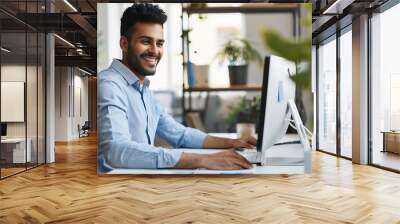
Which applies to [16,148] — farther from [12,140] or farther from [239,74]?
[239,74]

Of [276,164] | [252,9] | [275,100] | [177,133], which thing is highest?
[252,9]

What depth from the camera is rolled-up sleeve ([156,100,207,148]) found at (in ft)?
18.7

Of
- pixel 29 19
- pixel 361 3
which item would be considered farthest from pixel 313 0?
pixel 29 19

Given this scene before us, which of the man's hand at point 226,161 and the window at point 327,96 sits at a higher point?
the window at point 327,96

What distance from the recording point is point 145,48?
18.4 feet

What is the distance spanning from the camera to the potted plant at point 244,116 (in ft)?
18.5

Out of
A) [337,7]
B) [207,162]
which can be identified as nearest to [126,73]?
[207,162]

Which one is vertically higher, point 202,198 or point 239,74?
point 239,74

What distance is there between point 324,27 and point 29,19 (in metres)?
5.65

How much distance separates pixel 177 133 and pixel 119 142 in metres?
0.77

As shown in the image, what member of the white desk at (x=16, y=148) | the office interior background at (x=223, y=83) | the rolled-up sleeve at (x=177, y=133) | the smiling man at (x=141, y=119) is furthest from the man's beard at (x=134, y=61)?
the white desk at (x=16, y=148)

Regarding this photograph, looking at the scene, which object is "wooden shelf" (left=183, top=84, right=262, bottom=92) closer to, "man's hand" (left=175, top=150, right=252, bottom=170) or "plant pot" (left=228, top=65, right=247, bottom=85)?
"plant pot" (left=228, top=65, right=247, bottom=85)

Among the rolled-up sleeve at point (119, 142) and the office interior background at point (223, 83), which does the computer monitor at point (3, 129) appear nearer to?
the office interior background at point (223, 83)

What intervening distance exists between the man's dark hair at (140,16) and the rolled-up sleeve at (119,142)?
77cm
